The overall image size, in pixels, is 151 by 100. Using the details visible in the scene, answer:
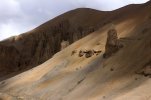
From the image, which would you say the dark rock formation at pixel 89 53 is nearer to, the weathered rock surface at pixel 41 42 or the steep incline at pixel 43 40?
the steep incline at pixel 43 40

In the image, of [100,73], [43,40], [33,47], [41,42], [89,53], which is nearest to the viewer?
[100,73]

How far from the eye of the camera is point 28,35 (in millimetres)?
120625

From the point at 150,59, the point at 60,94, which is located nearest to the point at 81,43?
the point at 60,94

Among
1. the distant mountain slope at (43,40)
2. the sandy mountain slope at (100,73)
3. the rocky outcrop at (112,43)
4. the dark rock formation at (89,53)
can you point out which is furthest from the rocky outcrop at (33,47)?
the rocky outcrop at (112,43)

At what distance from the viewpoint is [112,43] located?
55.5 metres

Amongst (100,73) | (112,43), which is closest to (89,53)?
(112,43)

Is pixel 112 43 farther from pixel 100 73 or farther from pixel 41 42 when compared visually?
pixel 41 42

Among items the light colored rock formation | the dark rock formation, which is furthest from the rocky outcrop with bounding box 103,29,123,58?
the dark rock formation

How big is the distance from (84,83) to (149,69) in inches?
491

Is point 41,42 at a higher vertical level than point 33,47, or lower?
higher

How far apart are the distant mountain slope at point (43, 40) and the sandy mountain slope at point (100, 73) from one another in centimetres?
2831

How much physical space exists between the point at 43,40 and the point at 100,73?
6658 centimetres

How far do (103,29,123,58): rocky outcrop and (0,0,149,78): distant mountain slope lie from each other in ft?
A: 148

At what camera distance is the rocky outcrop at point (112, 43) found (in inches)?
2169
